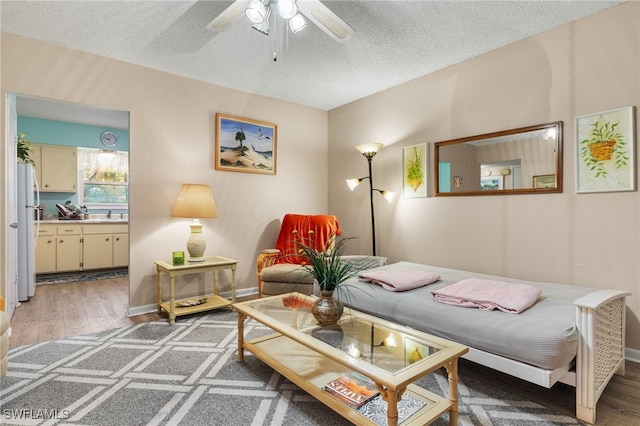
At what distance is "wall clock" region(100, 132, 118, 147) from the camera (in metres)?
5.63

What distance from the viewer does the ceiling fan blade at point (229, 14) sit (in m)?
1.88

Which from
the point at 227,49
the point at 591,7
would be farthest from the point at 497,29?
the point at 227,49

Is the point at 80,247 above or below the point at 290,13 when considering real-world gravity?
below

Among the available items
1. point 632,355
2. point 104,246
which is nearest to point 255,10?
point 632,355

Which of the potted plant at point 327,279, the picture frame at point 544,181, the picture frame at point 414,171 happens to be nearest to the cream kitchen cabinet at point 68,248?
the potted plant at point 327,279

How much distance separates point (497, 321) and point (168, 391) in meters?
1.85

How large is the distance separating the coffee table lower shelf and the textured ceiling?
231cm

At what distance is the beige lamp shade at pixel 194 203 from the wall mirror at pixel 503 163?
7.50 ft

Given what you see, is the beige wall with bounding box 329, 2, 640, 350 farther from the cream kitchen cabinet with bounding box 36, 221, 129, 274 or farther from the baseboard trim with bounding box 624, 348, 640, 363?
the cream kitchen cabinet with bounding box 36, 221, 129, 274

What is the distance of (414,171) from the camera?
350 centimetres

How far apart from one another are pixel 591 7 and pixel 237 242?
3.71 meters

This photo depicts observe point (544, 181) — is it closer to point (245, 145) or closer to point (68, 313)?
point (245, 145)

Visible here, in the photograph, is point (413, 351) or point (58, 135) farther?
point (58, 135)

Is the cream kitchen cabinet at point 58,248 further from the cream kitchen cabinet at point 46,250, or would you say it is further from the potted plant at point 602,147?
the potted plant at point 602,147
